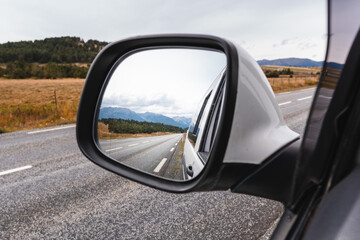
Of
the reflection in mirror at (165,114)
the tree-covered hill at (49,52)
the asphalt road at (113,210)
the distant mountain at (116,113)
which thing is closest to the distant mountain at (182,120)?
the reflection in mirror at (165,114)

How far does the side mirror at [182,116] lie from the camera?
0.69 metres

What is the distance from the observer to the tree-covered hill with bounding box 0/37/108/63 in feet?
208

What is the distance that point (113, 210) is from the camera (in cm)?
257

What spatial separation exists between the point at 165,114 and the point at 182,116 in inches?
3.5

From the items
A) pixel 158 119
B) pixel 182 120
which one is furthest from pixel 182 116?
pixel 158 119

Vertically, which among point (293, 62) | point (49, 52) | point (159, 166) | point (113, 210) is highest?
point (49, 52)

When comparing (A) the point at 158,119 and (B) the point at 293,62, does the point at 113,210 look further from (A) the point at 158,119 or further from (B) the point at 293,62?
(B) the point at 293,62

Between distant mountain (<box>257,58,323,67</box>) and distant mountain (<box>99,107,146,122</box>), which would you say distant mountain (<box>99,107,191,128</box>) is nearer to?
distant mountain (<box>99,107,146,122</box>)

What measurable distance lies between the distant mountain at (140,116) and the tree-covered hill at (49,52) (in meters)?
65.1

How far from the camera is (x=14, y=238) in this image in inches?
85.0

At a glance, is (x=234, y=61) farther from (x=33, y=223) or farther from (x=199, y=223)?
(x=33, y=223)

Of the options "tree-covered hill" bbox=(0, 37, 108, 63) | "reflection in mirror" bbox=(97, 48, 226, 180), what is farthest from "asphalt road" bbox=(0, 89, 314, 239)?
"tree-covered hill" bbox=(0, 37, 108, 63)

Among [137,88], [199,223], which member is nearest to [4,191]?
[199,223]

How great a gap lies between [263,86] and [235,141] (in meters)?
0.19
